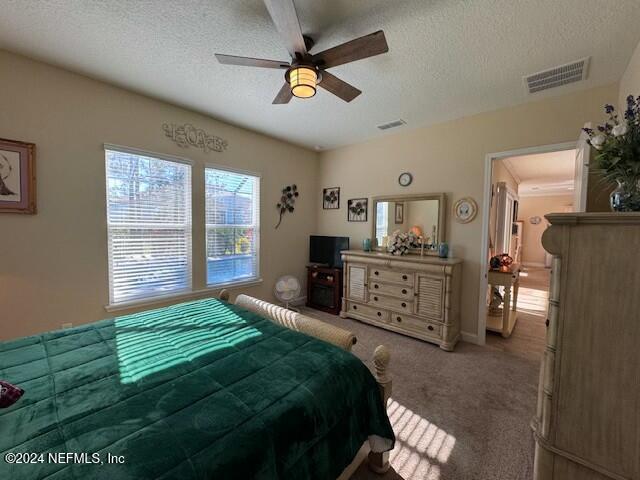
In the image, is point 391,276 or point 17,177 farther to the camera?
point 391,276

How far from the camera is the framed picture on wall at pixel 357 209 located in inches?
171

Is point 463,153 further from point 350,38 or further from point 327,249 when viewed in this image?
point 327,249

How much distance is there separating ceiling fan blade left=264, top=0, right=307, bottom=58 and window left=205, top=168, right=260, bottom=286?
2243 millimetres

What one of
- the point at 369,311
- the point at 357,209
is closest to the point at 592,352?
the point at 369,311

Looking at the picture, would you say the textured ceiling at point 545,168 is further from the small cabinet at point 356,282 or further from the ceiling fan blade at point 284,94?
the ceiling fan blade at point 284,94

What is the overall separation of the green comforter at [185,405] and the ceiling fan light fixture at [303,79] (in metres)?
1.70

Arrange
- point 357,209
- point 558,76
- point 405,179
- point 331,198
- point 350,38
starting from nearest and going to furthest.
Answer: point 350,38
point 558,76
point 405,179
point 357,209
point 331,198

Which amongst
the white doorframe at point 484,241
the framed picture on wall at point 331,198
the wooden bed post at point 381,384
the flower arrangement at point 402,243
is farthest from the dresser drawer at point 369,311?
the wooden bed post at point 381,384

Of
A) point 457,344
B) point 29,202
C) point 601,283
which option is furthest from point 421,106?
point 29,202

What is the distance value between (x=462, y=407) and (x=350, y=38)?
3.02 metres

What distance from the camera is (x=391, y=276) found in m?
3.54

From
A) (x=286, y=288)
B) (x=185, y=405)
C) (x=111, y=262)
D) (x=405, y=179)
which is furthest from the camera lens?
(x=286, y=288)

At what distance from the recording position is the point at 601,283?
1.18m

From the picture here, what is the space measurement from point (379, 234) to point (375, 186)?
778mm
